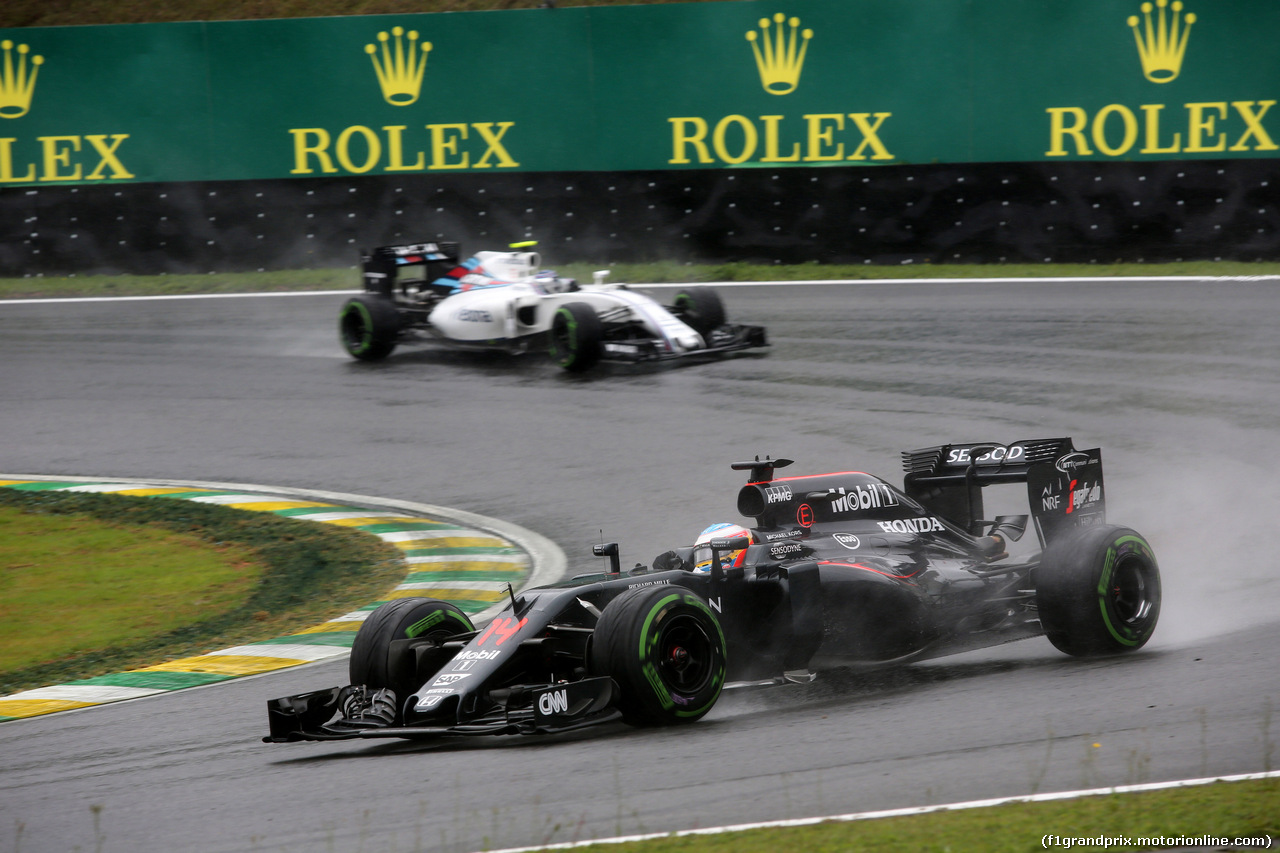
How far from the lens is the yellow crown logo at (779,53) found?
22641 millimetres

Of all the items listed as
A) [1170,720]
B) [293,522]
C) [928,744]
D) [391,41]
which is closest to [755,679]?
[928,744]

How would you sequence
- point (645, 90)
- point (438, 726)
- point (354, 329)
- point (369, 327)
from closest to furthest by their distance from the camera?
1. point (438, 726)
2. point (369, 327)
3. point (354, 329)
4. point (645, 90)

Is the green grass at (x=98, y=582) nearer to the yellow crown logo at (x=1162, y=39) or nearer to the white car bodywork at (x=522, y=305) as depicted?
the white car bodywork at (x=522, y=305)

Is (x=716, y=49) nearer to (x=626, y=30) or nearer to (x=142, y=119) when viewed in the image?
(x=626, y=30)

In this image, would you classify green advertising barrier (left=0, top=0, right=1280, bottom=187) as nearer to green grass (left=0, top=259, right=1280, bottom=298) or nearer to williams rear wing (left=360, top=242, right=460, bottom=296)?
green grass (left=0, top=259, right=1280, bottom=298)

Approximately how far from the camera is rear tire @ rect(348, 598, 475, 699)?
7.23m

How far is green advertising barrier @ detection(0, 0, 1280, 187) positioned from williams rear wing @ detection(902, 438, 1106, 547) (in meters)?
12.4

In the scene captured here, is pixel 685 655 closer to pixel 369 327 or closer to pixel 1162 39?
pixel 369 327

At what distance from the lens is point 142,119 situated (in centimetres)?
2444

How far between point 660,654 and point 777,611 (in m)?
0.89

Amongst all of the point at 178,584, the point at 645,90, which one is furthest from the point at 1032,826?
the point at 645,90

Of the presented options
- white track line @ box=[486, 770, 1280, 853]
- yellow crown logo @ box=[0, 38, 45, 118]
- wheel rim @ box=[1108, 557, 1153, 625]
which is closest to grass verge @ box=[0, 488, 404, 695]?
white track line @ box=[486, 770, 1280, 853]

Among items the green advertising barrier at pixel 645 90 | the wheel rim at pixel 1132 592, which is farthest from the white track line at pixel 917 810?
the green advertising barrier at pixel 645 90

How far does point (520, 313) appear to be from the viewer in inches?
700
